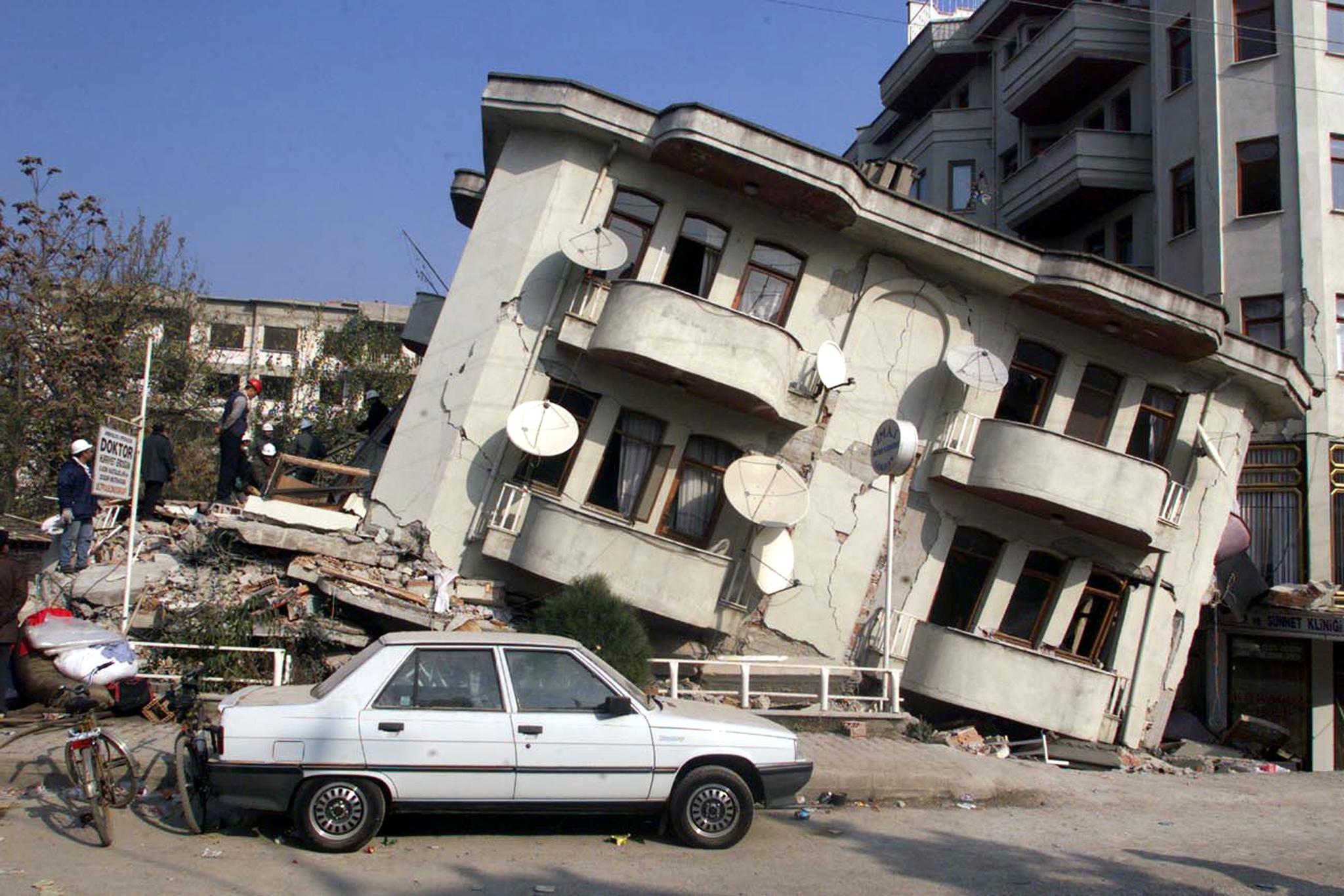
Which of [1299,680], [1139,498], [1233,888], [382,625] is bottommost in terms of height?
[382,625]

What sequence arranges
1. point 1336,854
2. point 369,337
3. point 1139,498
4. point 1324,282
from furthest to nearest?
point 369,337 < point 1324,282 < point 1139,498 < point 1336,854

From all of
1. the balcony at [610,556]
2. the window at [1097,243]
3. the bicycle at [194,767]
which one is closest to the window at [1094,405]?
the balcony at [610,556]

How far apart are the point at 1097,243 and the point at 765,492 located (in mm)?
16134

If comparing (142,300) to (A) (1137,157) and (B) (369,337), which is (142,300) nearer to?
(B) (369,337)

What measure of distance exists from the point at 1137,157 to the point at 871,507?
13466 mm

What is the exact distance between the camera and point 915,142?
32.8m

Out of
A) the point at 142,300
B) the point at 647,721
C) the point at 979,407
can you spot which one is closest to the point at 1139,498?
the point at 979,407

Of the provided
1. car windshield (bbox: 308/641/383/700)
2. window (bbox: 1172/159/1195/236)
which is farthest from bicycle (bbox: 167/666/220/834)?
window (bbox: 1172/159/1195/236)

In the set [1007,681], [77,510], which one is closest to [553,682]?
[77,510]

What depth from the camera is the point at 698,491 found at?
53.1 feet

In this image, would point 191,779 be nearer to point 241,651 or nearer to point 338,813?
point 338,813

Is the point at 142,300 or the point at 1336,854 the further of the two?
the point at 142,300

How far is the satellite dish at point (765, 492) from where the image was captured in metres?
14.9

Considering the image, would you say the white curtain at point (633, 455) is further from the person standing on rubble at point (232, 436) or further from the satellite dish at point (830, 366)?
the person standing on rubble at point (232, 436)
